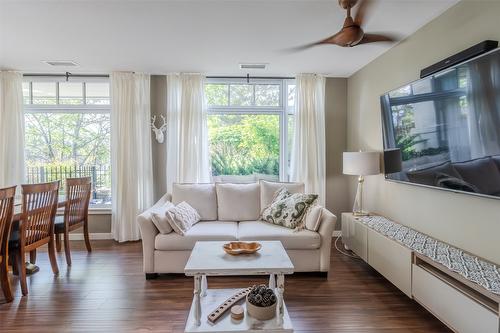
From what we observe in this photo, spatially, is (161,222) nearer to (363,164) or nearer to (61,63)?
(363,164)

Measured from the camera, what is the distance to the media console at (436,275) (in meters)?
1.59

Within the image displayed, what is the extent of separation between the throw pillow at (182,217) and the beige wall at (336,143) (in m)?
2.28

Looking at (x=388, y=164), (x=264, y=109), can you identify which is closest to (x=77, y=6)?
(x=264, y=109)

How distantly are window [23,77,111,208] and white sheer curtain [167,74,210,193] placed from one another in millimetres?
1069

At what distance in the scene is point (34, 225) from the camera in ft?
9.10

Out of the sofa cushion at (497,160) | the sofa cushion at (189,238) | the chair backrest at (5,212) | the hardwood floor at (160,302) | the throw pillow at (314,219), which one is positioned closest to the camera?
the sofa cushion at (497,160)

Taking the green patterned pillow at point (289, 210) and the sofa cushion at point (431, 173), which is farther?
the green patterned pillow at point (289, 210)

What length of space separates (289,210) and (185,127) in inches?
81.0

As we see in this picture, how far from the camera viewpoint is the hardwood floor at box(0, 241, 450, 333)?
2.15 metres

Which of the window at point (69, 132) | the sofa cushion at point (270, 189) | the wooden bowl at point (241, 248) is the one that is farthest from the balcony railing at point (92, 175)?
the wooden bowl at point (241, 248)

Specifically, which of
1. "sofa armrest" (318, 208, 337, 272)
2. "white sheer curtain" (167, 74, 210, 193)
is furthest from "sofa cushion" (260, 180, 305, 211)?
"white sheer curtain" (167, 74, 210, 193)

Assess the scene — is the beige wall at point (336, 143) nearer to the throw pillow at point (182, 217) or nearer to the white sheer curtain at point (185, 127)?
the white sheer curtain at point (185, 127)

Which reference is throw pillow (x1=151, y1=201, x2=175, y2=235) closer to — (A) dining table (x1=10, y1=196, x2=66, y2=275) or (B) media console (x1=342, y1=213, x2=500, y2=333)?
(A) dining table (x1=10, y1=196, x2=66, y2=275)

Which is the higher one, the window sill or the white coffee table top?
the window sill
